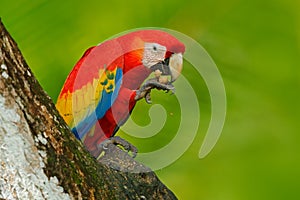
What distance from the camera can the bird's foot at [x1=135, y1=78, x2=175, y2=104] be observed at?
4.05 feet

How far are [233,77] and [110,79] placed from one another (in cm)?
29

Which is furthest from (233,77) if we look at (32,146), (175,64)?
(32,146)

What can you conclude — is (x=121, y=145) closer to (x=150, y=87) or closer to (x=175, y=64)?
(x=150, y=87)

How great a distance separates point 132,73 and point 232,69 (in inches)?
10.0

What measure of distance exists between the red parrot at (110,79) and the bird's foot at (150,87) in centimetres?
2

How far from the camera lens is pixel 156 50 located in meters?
1.46

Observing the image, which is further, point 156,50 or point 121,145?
point 156,50

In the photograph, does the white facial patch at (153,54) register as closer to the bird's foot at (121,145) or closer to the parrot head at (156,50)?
the parrot head at (156,50)

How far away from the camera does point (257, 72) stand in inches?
55.8

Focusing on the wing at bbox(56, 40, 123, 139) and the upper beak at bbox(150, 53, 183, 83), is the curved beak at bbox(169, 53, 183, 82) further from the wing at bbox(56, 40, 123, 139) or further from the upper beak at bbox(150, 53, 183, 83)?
the wing at bbox(56, 40, 123, 139)

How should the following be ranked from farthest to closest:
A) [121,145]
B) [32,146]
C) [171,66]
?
[171,66]
[121,145]
[32,146]

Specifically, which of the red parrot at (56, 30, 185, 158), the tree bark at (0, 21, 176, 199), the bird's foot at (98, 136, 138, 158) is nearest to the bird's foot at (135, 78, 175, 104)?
the red parrot at (56, 30, 185, 158)

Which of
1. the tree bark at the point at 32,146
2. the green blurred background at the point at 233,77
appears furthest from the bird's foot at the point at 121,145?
the tree bark at the point at 32,146

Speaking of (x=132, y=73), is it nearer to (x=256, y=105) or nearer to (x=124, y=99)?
(x=124, y=99)
